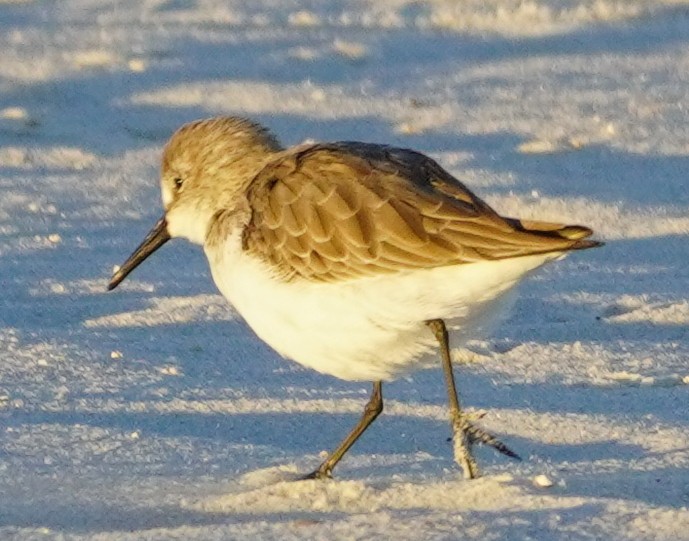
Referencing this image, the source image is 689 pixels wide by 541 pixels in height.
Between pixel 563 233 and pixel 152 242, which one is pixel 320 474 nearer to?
pixel 563 233

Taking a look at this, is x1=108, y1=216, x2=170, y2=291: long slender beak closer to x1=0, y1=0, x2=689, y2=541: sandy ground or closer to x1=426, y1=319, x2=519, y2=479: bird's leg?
x1=0, y1=0, x2=689, y2=541: sandy ground

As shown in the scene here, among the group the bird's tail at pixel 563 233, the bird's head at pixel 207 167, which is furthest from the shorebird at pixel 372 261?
the bird's head at pixel 207 167

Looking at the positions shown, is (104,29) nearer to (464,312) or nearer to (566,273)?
(566,273)

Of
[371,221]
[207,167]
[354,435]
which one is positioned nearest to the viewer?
[371,221]

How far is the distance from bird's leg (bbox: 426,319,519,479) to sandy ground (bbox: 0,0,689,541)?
0.19ft

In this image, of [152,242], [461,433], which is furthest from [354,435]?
[152,242]

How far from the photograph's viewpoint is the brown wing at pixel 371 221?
14.3 ft

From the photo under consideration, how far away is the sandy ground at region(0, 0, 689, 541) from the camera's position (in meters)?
4.42

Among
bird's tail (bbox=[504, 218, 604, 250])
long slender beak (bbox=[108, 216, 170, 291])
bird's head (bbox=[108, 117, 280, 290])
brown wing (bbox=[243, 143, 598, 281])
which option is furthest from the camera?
long slender beak (bbox=[108, 216, 170, 291])

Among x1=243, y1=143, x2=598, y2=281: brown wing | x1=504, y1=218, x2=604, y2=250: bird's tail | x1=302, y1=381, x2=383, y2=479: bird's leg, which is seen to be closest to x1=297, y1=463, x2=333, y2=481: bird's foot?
x1=302, y1=381, x2=383, y2=479: bird's leg

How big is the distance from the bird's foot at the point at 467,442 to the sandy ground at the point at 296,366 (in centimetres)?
5

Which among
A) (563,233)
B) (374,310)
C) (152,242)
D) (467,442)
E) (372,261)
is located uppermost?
(563,233)

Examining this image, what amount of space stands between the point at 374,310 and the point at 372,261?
0.41 feet

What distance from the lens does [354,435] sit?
15.9 ft
